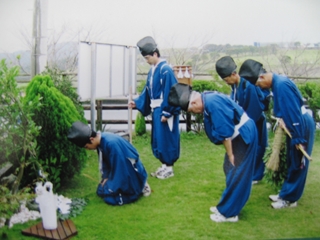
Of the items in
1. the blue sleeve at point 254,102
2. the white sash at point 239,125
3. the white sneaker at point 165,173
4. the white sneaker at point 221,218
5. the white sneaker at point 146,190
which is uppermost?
the blue sleeve at point 254,102

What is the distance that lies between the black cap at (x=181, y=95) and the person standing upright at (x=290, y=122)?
710mm

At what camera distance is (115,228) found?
389 centimetres

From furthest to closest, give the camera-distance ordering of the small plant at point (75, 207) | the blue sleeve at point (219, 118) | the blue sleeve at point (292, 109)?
the blue sleeve at point (292, 109), the small plant at point (75, 207), the blue sleeve at point (219, 118)

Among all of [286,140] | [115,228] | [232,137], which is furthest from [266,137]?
[115,228]

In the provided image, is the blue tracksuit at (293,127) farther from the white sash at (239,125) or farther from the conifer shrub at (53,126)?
the conifer shrub at (53,126)

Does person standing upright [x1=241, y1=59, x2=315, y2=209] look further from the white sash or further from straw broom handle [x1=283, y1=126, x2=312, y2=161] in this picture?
the white sash

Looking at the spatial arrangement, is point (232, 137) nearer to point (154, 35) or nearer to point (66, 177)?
point (154, 35)

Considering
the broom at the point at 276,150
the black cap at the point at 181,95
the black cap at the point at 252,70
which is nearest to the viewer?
the black cap at the point at 181,95

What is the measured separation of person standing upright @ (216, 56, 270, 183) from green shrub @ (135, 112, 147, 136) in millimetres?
→ 1057

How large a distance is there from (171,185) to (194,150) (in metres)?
0.64

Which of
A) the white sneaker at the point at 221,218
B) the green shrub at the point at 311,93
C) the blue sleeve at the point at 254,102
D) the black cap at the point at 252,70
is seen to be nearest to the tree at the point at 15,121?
the white sneaker at the point at 221,218

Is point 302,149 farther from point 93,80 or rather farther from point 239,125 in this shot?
point 93,80

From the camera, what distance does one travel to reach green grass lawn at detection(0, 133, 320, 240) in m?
3.88

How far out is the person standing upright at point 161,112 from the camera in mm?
4703
